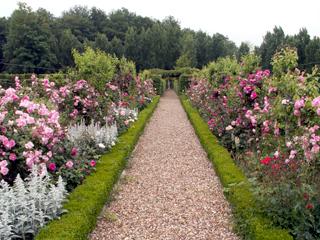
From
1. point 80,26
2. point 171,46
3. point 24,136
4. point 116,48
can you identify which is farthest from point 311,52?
point 80,26

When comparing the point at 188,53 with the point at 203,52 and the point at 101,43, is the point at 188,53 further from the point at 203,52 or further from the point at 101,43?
the point at 101,43

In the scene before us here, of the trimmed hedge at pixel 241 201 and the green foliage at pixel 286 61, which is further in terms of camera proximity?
the green foliage at pixel 286 61

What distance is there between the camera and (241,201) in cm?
457

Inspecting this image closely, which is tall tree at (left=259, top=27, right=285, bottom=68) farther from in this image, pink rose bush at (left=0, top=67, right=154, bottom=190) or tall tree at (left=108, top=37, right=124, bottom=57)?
pink rose bush at (left=0, top=67, right=154, bottom=190)

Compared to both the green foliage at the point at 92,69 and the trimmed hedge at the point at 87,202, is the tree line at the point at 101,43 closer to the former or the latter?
the green foliage at the point at 92,69

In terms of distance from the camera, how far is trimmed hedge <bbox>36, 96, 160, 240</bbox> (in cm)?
358

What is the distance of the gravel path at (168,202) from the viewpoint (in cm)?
420

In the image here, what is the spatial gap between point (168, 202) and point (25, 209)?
203 cm

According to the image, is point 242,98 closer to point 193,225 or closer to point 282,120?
point 282,120

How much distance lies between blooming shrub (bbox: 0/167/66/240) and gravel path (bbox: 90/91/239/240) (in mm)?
578

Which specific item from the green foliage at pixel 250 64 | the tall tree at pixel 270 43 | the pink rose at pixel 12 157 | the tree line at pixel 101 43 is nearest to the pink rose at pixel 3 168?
the pink rose at pixel 12 157

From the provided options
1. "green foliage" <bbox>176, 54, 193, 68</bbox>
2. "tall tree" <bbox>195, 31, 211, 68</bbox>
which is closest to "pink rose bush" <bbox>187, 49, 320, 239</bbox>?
"green foliage" <bbox>176, 54, 193, 68</bbox>

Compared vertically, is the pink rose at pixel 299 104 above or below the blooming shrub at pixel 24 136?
above

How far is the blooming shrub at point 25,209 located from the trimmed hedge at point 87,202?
0.39ft
